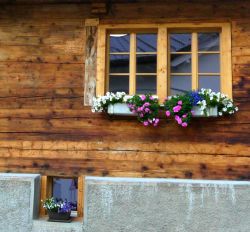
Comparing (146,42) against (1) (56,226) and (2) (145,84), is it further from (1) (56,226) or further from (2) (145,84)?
(1) (56,226)

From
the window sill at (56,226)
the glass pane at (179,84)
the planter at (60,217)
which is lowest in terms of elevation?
the window sill at (56,226)

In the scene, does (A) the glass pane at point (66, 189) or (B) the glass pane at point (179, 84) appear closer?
(B) the glass pane at point (179, 84)

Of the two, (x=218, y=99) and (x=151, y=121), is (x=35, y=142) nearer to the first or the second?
(x=151, y=121)

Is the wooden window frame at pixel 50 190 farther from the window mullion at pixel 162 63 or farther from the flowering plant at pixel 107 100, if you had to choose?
the window mullion at pixel 162 63

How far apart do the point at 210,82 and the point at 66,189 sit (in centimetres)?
251

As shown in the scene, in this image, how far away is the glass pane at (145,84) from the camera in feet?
17.8

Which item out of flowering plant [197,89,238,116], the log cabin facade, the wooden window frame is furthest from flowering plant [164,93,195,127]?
the wooden window frame

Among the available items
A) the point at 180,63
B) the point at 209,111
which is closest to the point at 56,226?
the point at 209,111

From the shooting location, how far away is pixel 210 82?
5.34 m

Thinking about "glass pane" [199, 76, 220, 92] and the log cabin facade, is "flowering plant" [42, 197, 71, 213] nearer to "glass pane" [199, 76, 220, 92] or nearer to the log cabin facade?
the log cabin facade

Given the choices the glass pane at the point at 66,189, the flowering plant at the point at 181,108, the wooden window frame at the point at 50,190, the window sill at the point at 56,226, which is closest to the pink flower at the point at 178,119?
the flowering plant at the point at 181,108

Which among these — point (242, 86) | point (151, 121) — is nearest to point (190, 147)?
point (151, 121)

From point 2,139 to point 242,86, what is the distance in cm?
335

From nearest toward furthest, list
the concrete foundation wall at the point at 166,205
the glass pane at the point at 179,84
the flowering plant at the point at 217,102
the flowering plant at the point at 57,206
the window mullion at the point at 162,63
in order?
the concrete foundation wall at the point at 166,205 < the flowering plant at the point at 217,102 < the flowering plant at the point at 57,206 < the window mullion at the point at 162,63 < the glass pane at the point at 179,84
